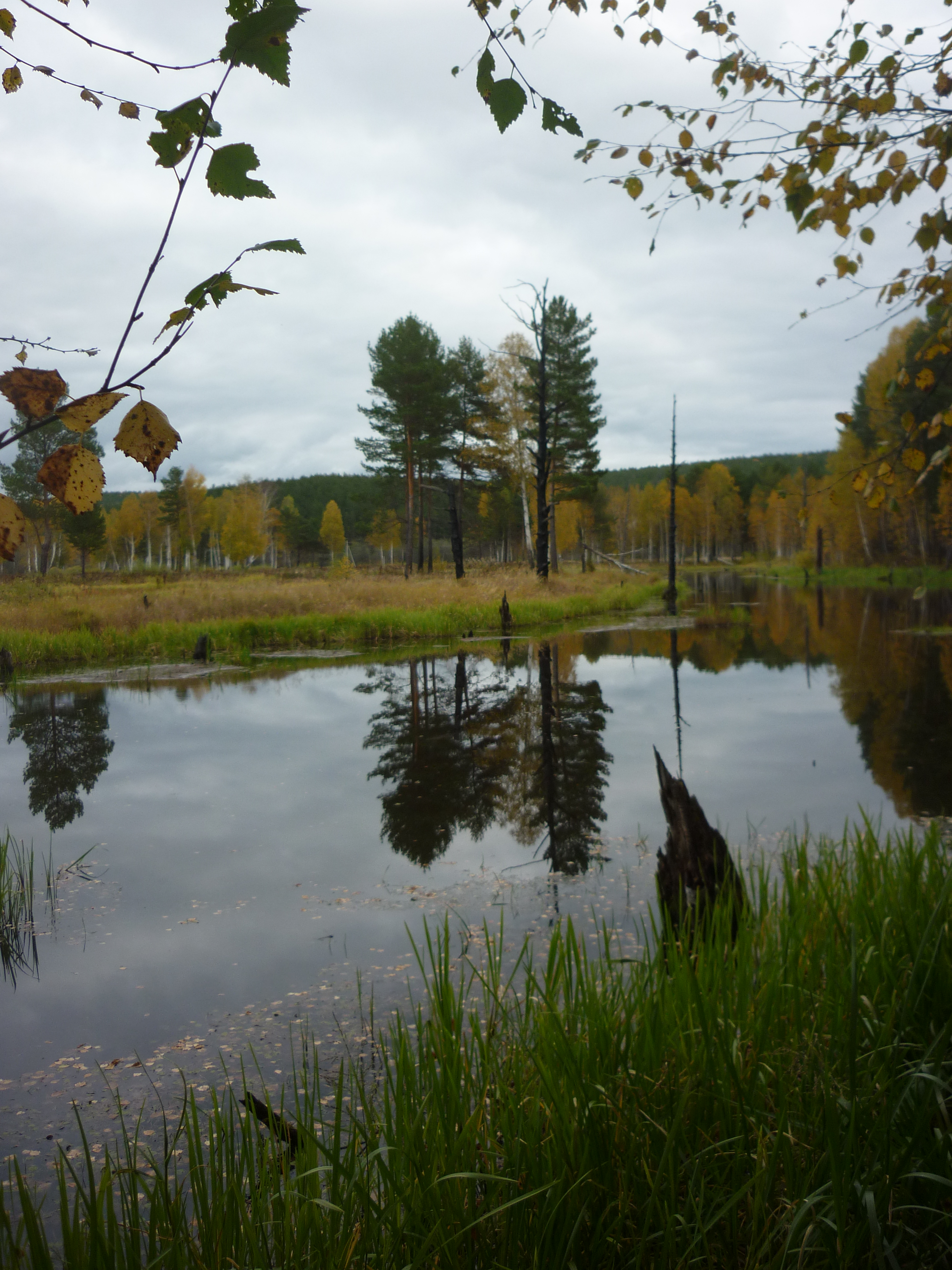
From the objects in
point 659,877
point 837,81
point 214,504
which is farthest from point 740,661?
point 214,504

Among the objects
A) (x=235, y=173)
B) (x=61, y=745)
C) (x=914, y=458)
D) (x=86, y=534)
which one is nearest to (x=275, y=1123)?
(x=235, y=173)

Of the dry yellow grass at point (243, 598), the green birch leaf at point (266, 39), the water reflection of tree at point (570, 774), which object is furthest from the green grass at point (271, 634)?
the green birch leaf at point (266, 39)

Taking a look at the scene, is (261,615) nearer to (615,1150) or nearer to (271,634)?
(271,634)

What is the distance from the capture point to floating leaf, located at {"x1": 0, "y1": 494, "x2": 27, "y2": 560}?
3.07 ft

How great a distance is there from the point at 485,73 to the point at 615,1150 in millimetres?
2531

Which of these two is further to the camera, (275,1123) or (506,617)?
(506,617)

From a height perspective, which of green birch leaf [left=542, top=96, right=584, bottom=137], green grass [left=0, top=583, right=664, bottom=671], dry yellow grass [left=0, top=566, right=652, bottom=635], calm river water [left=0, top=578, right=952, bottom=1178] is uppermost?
green birch leaf [left=542, top=96, right=584, bottom=137]

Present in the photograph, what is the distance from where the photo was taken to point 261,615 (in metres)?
21.3

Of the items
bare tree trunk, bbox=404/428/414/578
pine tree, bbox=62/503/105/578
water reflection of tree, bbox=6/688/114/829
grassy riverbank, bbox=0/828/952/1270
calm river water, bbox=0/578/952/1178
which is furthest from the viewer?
pine tree, bbox=62/503/105/578

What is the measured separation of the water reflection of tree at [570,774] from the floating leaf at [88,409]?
525 cm

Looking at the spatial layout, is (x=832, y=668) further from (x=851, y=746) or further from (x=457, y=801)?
(x=457, y=801)

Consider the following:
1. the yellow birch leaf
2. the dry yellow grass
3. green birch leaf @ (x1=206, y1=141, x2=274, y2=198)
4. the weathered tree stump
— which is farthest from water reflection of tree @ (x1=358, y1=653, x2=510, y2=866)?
the dry yellow grass

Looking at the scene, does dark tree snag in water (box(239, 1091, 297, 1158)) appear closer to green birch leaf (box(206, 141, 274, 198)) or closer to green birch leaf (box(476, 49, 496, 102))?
green birch leaf (box(206, 141, 274, 198))

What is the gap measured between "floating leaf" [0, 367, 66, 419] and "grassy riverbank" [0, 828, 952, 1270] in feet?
5.09
